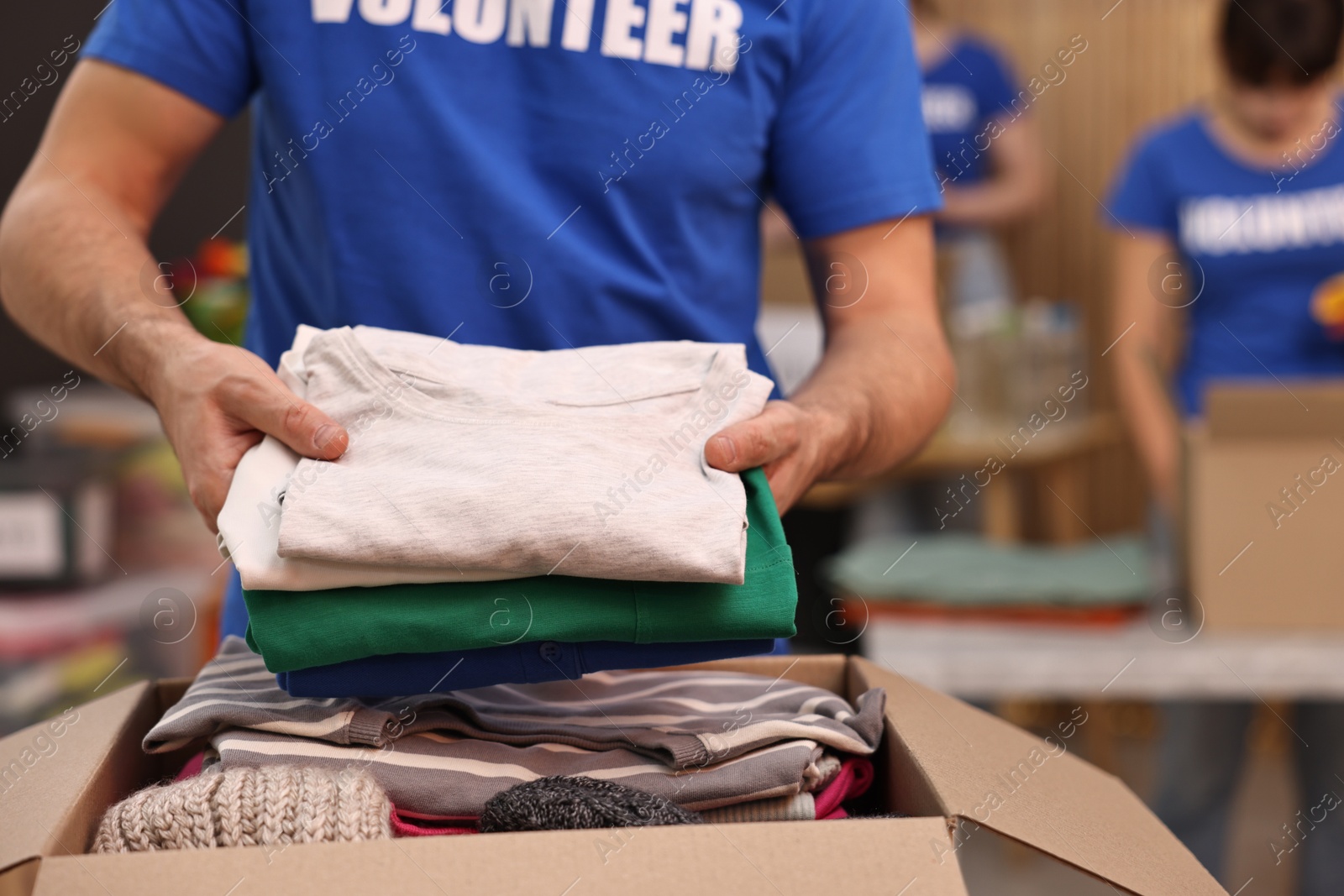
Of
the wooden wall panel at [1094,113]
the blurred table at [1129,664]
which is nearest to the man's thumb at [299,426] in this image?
the blurred table at [1129,664]

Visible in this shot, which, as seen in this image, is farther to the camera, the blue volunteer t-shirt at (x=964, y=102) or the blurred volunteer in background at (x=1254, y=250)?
the blue volunteer t-shirt at (x=964, y=102)

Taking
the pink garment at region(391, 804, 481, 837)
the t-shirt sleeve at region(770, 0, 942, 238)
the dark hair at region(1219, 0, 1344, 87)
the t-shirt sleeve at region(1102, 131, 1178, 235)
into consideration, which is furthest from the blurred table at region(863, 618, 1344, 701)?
the pink garment at region(391, 804, 481, 837)

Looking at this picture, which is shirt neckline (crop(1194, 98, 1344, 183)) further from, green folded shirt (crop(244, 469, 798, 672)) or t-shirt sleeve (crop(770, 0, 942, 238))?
green folded shirt (crop(244, 469, 798, 672))

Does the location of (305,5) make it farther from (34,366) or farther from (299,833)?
(34,366)

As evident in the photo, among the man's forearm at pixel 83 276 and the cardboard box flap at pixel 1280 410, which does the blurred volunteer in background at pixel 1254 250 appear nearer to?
the cardboard box flap at pixel 1280 410

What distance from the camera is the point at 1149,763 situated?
296 cm

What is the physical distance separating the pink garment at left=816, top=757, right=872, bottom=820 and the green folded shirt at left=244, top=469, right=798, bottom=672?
11 centimetres

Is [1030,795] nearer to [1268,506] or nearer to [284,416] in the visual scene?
[284,416]

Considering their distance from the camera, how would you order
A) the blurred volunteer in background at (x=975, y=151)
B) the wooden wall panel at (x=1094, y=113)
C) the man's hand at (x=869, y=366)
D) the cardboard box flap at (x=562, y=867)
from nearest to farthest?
the cardboard box flap at (x=562, y=867)
the man's hand at (x=869, y=366)
the blurred volunteer in background at (x=975, y=151)
the wooden wall panel at (x=1094, y=113)

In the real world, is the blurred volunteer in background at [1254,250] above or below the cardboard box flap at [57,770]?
below

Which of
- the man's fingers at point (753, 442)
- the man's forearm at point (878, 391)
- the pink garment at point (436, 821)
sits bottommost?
the pink garment at point (436, 821)

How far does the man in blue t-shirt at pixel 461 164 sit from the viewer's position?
817 millimetres

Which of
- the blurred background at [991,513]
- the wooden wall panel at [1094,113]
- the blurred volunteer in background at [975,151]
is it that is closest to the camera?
the blurred background at [991,513]

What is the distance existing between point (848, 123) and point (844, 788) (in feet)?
1.61
